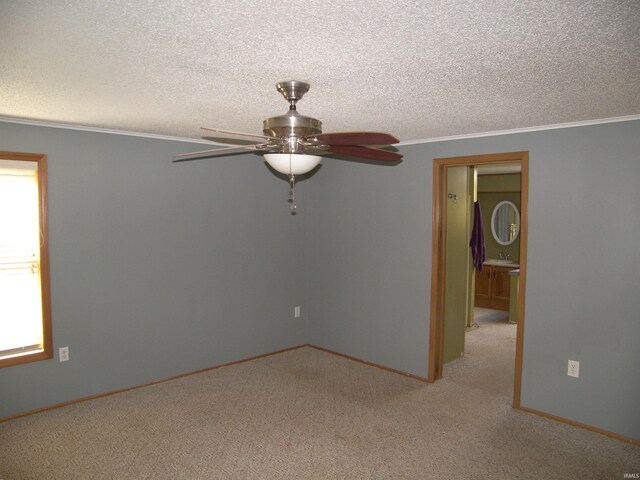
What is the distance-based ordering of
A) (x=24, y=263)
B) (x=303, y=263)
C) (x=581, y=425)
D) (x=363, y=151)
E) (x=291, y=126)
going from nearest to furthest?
(x=291, y=126) < (x=363, y=151) < (x=581, y=425) < (x=24, y=263) < (x=303, y=263)

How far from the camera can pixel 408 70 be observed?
208 centimetres

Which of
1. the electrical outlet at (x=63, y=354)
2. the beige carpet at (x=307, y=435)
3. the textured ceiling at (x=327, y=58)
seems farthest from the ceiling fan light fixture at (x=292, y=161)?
the electrical outlet at (x=63, y=354)

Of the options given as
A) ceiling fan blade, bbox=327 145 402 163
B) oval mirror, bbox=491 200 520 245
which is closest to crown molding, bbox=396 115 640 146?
ceiling fan blade, bbox=327 145 402 163

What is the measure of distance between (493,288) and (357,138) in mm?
6226

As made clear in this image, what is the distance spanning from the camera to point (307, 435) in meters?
3.26

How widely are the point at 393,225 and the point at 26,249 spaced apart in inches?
127

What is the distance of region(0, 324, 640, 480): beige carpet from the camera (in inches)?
111

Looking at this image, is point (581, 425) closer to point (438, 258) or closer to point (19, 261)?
point (438, 258)

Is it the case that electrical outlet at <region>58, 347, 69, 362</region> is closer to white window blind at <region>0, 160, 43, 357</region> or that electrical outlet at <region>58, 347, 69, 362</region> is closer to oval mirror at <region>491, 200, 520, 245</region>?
white window blind at <region>0, 160, 43, 357</region>

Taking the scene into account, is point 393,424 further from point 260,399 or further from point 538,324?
point 538,324

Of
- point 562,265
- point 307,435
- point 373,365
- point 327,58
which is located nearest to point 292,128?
point 327,58

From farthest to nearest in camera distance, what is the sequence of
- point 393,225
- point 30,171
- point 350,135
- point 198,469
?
point 393,225 < point 30,171 < point 198,469 < point 350,135

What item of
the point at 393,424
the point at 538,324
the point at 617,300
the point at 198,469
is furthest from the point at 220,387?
the point at 617,300

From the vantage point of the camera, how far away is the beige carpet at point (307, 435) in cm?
282
